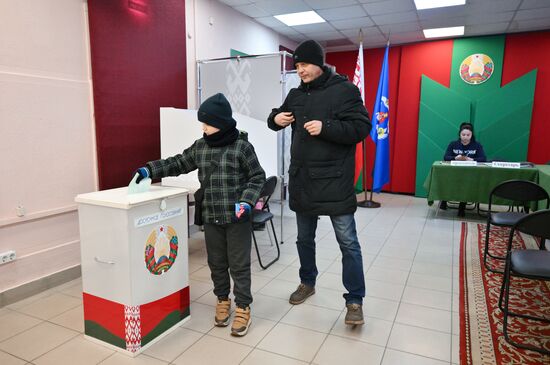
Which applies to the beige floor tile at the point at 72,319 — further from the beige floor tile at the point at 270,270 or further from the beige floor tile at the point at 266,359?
the beige floor tile at the point at 270,270

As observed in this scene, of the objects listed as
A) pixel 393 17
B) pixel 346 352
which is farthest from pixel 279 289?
pixel 393 17

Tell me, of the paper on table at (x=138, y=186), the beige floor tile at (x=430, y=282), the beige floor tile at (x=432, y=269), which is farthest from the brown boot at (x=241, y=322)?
the beige floor tile at (x=432, y=269)

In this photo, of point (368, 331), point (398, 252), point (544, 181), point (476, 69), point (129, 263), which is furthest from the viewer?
point (476, 69)

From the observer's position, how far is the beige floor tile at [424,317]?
227cm

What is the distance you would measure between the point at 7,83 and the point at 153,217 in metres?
1.44

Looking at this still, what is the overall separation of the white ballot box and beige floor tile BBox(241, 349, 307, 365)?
20.9 inches

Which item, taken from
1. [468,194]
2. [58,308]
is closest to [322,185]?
[58,308]

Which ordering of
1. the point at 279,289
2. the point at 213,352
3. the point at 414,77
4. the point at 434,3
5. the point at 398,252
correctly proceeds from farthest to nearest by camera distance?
the point at 414,77 < the point at 434,3 < the point at 398,252 < the point at 279,289 < the point at 213,352

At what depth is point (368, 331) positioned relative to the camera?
2.19 m

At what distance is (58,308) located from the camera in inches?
96.2

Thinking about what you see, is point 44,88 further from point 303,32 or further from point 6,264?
point 303,32

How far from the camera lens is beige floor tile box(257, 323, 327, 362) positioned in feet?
6.48

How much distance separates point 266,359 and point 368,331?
0.64m

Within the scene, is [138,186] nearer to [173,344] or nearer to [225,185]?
[225,185]
